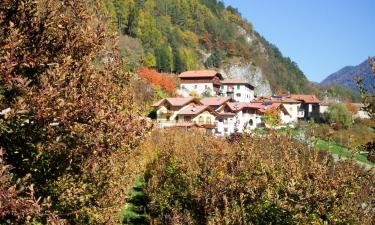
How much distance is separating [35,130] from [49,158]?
1.03 meters

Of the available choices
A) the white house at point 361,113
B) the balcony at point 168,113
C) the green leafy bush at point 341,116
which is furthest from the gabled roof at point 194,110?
the green leafy bush at point 341,116

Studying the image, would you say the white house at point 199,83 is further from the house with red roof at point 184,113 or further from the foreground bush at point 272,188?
the foreground bush at point 272,188

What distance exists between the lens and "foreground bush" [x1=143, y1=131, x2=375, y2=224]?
8.23 m

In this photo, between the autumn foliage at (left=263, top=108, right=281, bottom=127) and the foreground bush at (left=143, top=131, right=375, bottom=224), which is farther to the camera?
the autumn foliage at (left=263, top=108, right=281, bottom=127)

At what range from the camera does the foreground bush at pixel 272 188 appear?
8.23m

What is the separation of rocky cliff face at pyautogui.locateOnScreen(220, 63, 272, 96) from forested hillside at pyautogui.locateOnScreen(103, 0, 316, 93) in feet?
8.71

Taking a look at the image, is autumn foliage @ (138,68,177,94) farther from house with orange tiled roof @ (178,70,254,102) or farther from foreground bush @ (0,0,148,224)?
foreground bush @ (0,0,148,224)

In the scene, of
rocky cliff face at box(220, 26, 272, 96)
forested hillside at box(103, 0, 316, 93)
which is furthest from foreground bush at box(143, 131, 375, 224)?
rocky cliff face at box(220, 26, 272, 96)

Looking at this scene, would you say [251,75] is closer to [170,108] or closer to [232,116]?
[232,116]

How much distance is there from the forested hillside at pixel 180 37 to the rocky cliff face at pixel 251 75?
105 inches

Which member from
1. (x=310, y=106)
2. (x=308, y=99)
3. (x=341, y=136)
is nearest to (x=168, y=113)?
(x=341, y=136)

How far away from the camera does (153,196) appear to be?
19.4 m

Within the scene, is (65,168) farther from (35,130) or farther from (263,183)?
(263,183)

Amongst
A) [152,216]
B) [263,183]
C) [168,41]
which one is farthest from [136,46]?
[263,183]
